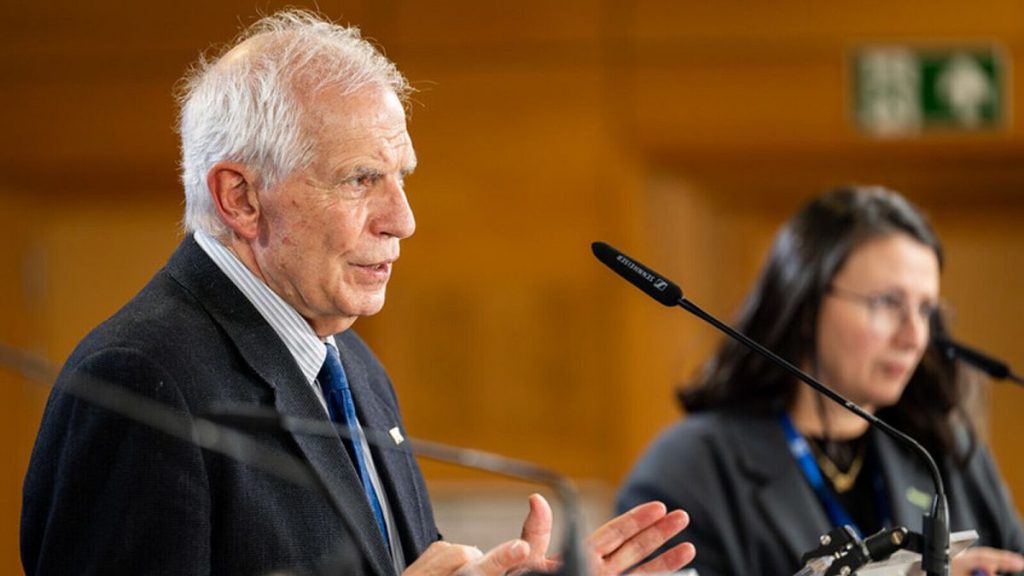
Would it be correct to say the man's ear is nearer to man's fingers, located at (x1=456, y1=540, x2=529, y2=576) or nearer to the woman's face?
man's fingers, located at (x1=456, y1=540, x2=529, y2=576)

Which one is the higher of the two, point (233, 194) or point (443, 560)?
point (233, 194)

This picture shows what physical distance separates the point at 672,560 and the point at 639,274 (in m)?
0.43

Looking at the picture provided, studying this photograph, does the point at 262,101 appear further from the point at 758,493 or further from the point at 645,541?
the point at 758,493

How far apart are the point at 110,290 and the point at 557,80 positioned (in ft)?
6.41

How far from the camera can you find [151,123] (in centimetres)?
573

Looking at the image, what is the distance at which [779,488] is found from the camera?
315cm

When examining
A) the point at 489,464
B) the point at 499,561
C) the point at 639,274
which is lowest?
the point at 499,561

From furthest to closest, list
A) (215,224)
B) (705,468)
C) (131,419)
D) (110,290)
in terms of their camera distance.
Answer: (110,290) → (705,468) → (215,224) → (131,419)

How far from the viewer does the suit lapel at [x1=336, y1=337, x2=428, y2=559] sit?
2221 mm

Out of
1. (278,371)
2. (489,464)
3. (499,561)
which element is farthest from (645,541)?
(278,371)

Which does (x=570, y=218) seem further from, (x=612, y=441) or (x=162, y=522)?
(x=162, y=522)

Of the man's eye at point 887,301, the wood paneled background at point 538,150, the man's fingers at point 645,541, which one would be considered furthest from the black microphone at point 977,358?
the wood paneled background at point 538,150

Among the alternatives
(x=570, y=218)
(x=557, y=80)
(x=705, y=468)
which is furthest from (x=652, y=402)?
(x=705, y=468)

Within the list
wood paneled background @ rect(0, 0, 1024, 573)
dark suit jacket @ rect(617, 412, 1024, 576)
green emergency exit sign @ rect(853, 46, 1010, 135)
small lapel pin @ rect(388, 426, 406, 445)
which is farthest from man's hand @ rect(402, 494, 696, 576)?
green emergency exit sign @ rect(853, 46, 1010, 135)
